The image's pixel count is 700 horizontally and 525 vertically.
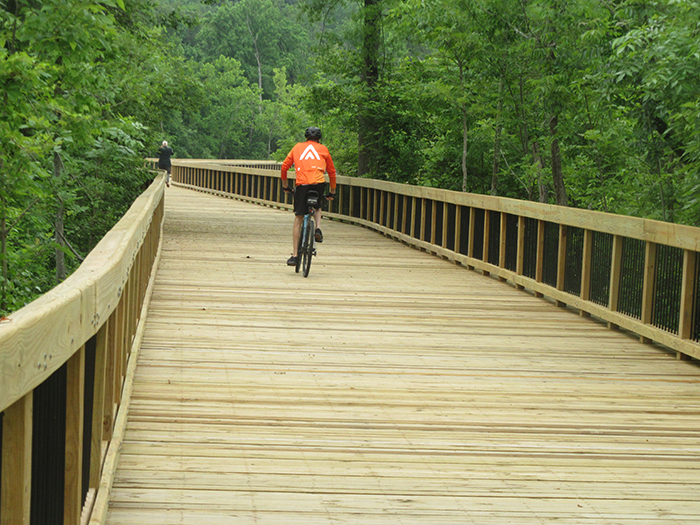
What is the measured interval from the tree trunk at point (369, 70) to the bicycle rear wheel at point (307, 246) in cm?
1160

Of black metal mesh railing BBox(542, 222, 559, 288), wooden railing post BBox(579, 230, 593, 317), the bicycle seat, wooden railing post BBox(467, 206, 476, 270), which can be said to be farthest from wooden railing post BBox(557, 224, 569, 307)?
the bicycle seat

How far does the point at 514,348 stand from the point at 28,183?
15.9 feet

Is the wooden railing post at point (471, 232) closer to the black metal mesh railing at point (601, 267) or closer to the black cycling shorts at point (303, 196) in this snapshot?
the black cycling shorts at point (303, 196)

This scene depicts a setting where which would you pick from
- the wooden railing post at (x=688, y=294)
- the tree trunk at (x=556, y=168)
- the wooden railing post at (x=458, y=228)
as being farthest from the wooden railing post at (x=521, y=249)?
the tree trunk at (x=556, y=168)

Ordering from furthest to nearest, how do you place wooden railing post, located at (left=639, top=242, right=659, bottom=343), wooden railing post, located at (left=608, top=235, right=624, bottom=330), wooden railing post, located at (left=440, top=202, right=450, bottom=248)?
wooden railing post, located at (left=440, top=202, right=450, bottom=248) < wooden railing post, located at (left=608, top=235, right=624, bottom=330) < wooden railing post, located at (left=639, top=242, right=659, bottom=343)

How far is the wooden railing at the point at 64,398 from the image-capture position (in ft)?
5.98

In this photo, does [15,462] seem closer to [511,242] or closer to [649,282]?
[649,282]

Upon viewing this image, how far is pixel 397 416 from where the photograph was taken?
15.8ft

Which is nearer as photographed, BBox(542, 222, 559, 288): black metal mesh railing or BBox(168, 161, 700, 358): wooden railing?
BBox(168, 161, 700, 358): wooden railing

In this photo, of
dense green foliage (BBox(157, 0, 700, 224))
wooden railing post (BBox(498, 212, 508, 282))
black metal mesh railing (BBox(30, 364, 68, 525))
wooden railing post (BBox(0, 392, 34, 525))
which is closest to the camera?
wooden railing post (BBox(0, 392, 34, 525))

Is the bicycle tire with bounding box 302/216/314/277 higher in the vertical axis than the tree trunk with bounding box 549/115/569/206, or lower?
lower

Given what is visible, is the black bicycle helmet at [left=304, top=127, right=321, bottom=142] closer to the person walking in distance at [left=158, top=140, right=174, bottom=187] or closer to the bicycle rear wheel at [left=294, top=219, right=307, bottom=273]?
the bicycle rear wheel at [left=294, top=219, right=307, bottom=273]

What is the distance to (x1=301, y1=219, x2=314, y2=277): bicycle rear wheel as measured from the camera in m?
10.1

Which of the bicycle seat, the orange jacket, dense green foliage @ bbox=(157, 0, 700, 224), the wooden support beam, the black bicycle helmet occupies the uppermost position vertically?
dense green foliage @ bbox=(157, 0, 700, 224)
